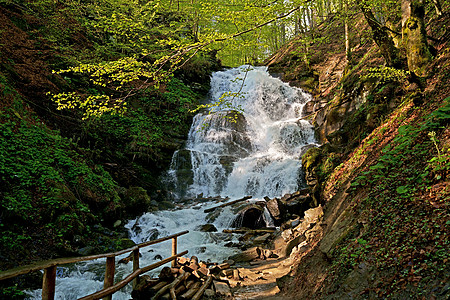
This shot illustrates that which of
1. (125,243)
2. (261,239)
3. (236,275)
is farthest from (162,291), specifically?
(261,239)

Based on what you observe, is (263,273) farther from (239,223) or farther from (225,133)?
(225,133)

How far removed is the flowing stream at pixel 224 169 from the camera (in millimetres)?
7273

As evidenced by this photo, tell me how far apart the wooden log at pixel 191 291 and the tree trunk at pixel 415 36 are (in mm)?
7109

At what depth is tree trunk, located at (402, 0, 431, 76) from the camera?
6215 mm

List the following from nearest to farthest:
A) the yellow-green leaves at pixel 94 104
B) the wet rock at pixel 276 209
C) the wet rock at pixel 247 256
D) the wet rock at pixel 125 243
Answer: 1. the yellow-green leaves at pixel 94 104
2. the wet rock at pixel 247 256
3. the wet rock at pixel 125 243
4. the wet rock at pixel 276 209

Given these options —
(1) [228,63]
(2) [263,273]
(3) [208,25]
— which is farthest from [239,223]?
(1) [228,63]

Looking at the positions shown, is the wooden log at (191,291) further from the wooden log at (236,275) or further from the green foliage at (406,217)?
the green foliage at (406,217)

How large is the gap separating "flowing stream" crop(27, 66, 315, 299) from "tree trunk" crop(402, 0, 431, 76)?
427cm

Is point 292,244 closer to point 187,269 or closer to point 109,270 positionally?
point 187,269

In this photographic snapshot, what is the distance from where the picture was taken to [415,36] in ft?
20.6

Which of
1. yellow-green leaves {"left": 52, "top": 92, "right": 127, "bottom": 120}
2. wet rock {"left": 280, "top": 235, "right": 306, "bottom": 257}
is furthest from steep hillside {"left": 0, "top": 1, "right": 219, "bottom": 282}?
wet rock {"left": 280, "top": 235, "right": 306, "bottom": 257}

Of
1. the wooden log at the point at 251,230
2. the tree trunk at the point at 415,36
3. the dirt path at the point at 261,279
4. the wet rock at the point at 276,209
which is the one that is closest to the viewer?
the dirt path at the point at 261,279

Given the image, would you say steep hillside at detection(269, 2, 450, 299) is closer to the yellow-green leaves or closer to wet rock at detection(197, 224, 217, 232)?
wet rock at detection(197, 224, 217, 232)

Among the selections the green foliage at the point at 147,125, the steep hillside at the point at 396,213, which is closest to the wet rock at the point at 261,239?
the steep hillside at the point at 396,213
